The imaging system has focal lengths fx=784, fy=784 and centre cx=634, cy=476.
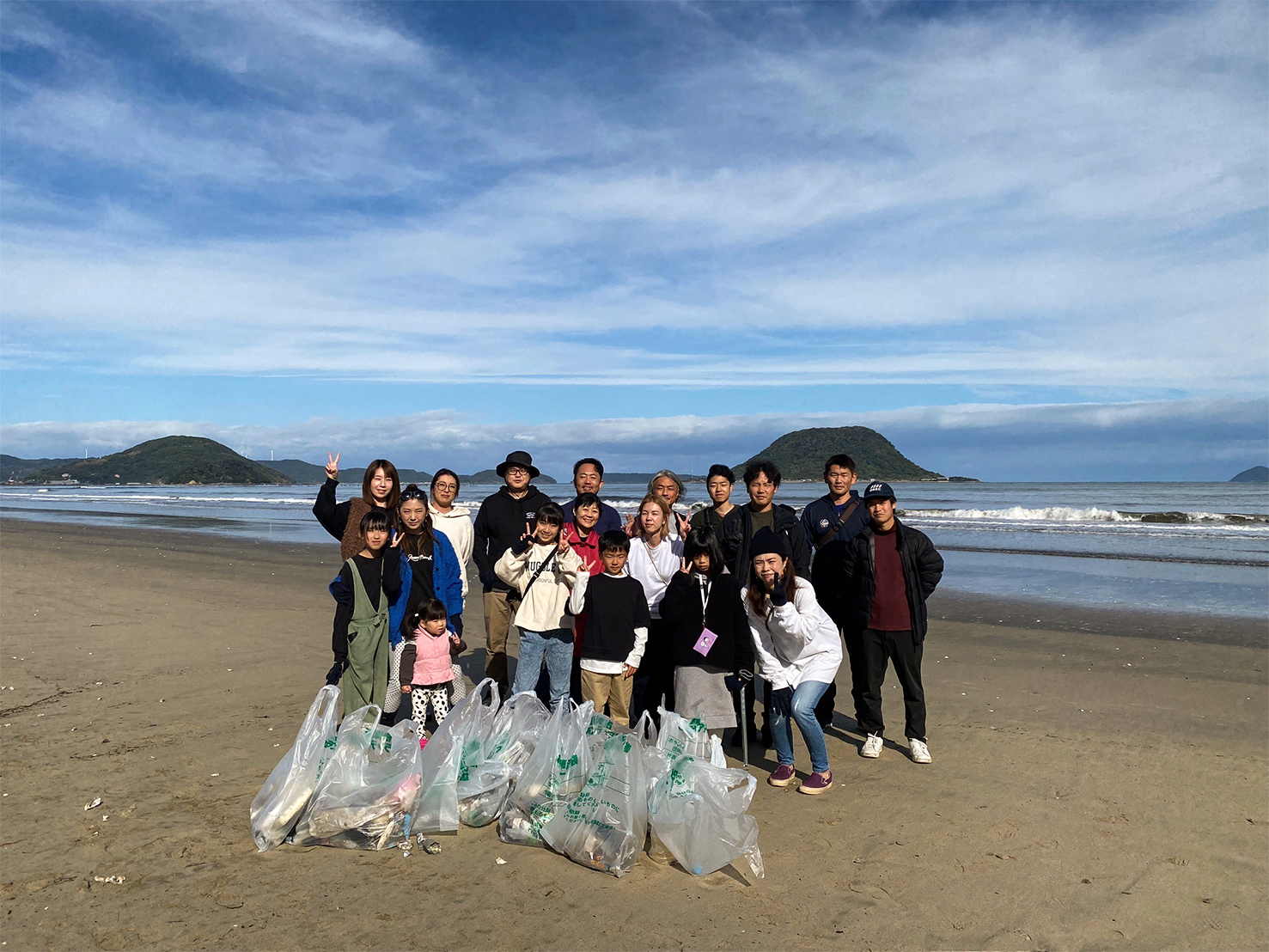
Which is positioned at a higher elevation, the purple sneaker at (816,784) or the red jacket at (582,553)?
the red jacket at (582,553)

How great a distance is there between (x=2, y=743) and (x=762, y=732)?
187 inches

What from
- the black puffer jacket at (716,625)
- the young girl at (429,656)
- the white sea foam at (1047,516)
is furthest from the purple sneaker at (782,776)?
the white sea foam at (1047,516)

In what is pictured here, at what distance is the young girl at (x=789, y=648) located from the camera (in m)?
4.29

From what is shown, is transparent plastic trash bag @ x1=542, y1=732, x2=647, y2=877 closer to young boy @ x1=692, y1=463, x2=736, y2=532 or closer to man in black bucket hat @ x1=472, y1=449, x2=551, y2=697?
young boy @ x1=692, y1=463, x2=736, y2=532

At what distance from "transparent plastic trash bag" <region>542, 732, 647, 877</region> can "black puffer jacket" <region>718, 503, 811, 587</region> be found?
179 centimetres

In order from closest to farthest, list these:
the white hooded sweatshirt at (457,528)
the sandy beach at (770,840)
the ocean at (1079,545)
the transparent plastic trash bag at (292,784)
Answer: the sandy beach at (770,840), the transparent plastic trash bag at (292,784), the white hooded sweatshirt at (457,528), the ocean at (1079,545)

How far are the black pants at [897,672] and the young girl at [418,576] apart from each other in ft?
8.63

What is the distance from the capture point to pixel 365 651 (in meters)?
4.53

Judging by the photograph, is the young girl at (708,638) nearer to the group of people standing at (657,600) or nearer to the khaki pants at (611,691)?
the group of people standing at (657,600)

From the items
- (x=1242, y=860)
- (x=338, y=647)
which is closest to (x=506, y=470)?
(x=338, y=647)

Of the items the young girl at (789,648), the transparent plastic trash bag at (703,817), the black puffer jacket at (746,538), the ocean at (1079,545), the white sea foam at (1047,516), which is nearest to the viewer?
the transparent plastic trash bag at (703,817)

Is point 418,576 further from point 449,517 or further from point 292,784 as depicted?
point 292,784

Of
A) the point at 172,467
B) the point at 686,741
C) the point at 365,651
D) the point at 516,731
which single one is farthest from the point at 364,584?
the point at 172,467

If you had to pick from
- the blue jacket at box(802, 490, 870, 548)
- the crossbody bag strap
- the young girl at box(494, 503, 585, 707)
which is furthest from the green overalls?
the crossbody bag strap
